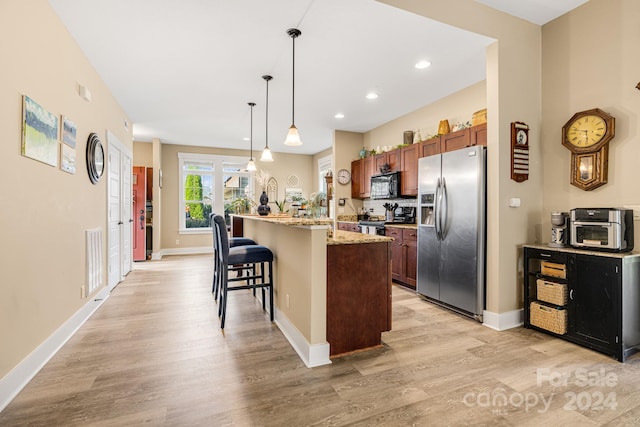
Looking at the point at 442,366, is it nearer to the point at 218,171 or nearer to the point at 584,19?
the point at 584,19

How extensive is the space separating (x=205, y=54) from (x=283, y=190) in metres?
5.58

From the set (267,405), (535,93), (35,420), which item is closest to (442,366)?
(267,405)

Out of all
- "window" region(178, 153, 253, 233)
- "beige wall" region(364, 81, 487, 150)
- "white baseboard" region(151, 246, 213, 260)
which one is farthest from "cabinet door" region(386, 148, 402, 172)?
"white baseboard" region(151, 246, 213, 260)

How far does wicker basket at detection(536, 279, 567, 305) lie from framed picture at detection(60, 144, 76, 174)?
4412mm

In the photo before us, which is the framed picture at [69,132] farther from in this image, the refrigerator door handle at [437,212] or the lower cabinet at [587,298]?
the lower cabinet at [587,298]

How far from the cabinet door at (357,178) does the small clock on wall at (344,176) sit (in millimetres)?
84

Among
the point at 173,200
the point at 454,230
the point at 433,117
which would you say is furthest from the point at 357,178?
the point at 173,200

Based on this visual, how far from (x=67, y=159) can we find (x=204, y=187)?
5.31 m

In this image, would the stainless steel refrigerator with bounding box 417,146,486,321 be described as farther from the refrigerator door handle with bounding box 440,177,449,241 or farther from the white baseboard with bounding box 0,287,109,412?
the white baseboard with bounding box 0,287,109,412

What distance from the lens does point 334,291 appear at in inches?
94.3

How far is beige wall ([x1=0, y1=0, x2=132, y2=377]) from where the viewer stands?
192 cm

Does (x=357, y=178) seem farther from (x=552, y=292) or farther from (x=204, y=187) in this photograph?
(x=204, y=187)

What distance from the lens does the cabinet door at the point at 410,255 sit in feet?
13.8

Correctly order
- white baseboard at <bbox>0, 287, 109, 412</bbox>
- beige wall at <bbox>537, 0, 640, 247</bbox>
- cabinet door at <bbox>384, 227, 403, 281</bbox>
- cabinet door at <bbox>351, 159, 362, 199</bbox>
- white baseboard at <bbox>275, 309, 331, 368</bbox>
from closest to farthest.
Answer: white baseboard at <bbox>0, 287, 109, 412</bbox> < white baseboard at <bbox>275, 309, 331, 368</bbox> < beige wall at <bbox>537, 0, 640, 247</bbox> < cabinet door at <bbox>384, 227, 403, 281</bbox> < cabinet door at <bbox>351, 159, 362, 199</bbox>
